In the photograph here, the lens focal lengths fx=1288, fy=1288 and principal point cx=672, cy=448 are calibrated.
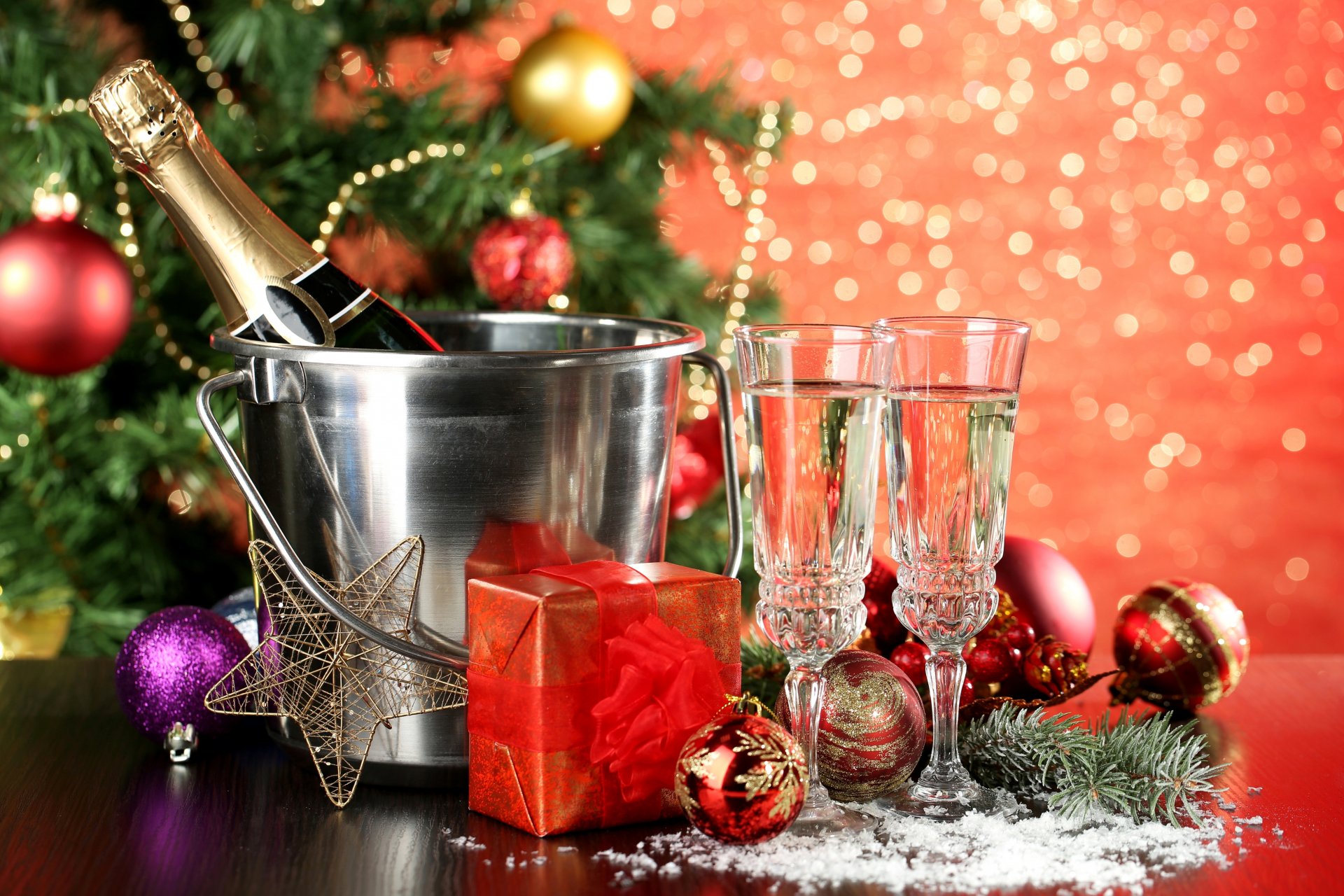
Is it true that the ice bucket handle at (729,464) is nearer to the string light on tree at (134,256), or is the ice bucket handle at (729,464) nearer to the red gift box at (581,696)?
the red gift box at (581,696)

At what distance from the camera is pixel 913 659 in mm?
812

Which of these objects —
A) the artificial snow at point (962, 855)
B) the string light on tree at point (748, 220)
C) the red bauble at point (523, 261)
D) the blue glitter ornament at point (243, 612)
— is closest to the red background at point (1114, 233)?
the string light on tree at point (748, 220)

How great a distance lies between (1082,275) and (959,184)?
31 cm

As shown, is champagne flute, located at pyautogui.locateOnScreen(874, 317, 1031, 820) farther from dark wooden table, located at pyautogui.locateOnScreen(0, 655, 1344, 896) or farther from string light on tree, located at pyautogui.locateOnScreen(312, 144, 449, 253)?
string light on tree, located at pyautogui.locateOnScreen(312, 144, 449, 253)

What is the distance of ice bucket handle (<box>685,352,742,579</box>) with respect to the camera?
32.5 inches

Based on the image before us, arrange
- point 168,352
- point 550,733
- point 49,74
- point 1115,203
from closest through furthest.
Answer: point 550,733 < point 49,74 < point 168,352 < point 1115,203

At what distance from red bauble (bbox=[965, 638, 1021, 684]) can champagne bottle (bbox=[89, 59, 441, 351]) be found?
0.41 metres

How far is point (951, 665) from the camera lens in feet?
2.27

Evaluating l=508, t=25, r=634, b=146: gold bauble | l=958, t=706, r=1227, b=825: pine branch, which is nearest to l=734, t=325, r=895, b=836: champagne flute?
l=958, t=706, r=1227, b=825: pine branch

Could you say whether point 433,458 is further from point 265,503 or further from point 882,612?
point 882,612

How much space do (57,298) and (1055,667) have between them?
1.05 meters

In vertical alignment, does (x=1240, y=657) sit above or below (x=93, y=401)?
below

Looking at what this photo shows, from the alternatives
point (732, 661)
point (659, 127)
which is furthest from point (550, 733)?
point (659, 127)

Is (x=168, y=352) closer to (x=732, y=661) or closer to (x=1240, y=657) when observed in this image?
(x=732, y=661)
